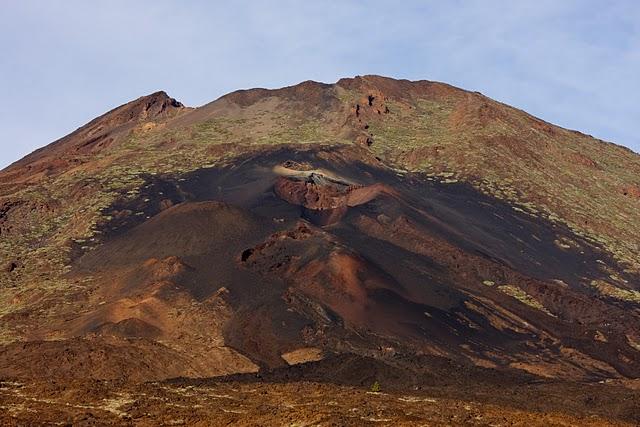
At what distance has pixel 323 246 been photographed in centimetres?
5472

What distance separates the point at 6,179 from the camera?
304ft

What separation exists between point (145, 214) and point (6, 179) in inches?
1097

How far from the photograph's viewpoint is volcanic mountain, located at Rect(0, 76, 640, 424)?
44.7 meters

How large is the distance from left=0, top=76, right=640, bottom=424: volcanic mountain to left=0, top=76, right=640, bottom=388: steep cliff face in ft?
0.65

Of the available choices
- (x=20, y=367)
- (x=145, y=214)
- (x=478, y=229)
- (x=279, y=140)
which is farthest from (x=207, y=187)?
(x=20, y=367)

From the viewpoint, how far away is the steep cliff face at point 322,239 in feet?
152

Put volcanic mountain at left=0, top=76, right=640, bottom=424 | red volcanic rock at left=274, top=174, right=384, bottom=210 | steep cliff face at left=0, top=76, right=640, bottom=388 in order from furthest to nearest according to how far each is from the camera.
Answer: red volcanic rock at left=274, top=174, right=384, bottom=210 < steep cliff face at left=0, top=76, right=640, bottom=388 < volcanic mountain at left=0, top=76, right=640, bottom=424

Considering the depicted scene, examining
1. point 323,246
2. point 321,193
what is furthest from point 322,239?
point 321,193

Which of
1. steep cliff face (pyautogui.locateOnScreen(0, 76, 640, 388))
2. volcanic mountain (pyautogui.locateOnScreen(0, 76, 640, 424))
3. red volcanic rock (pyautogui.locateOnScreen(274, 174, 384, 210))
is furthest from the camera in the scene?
red volcanic rock (pyautogui.locateOnScreen(274, 174, 384, 210))

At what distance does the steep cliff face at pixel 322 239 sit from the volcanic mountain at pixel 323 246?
20cm

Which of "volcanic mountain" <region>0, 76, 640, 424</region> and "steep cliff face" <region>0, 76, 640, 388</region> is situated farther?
"steep cliff face" <region>0, 76, 640, 388</region>

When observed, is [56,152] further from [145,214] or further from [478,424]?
[478,424]

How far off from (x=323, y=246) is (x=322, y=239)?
53.9 inches

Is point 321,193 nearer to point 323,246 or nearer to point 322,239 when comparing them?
point 322,239
